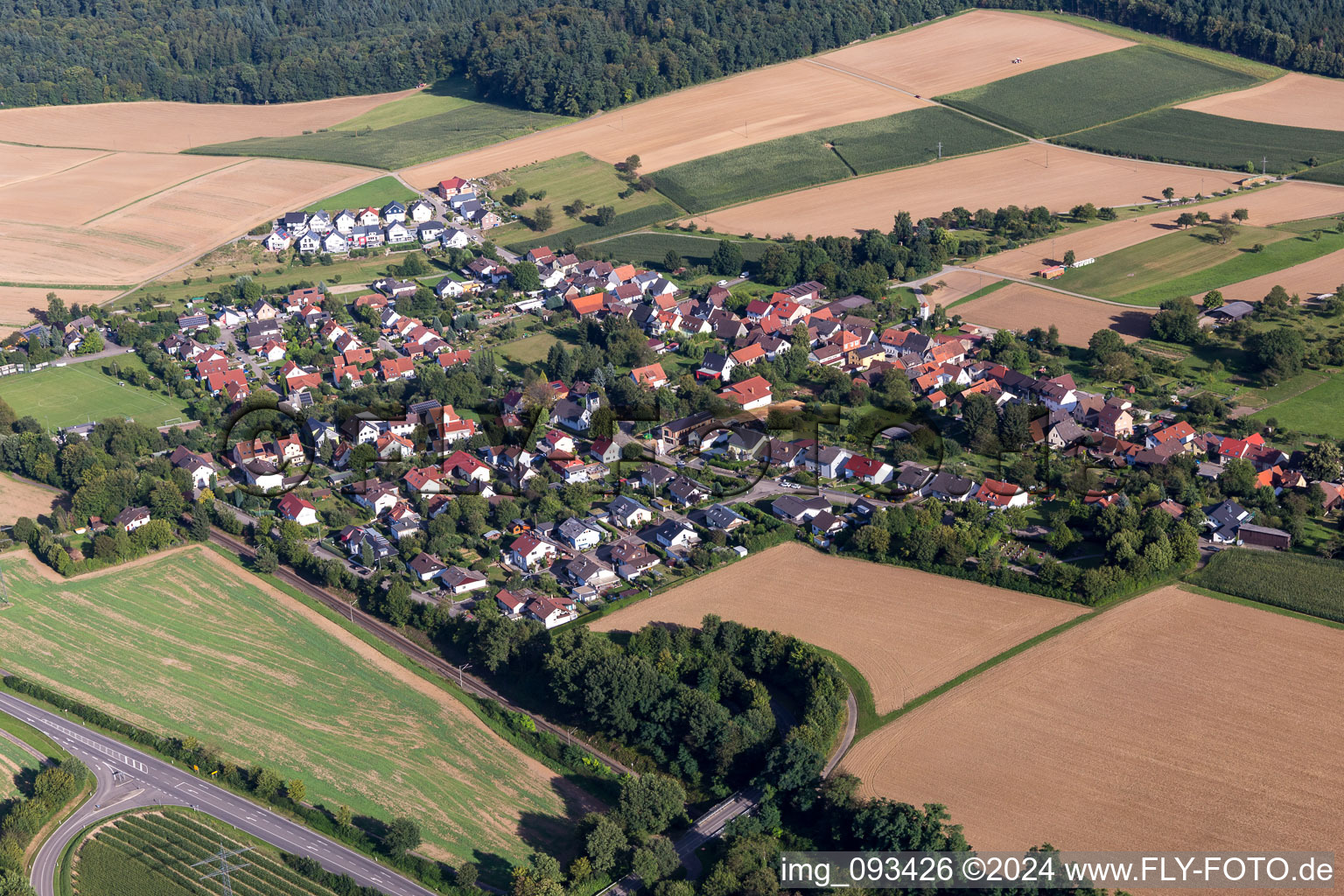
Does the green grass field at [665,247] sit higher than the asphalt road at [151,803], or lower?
higher

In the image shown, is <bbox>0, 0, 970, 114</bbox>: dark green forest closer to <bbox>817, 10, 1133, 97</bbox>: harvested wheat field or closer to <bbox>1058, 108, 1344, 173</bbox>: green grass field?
<bbox>817, 10, 1133, 97</bbox>: harvested wheat field

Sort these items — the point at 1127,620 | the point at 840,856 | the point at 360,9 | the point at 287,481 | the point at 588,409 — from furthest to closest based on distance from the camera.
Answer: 1. the point at 360,9
2. the point at 588,409
3. the point at 287,481
4. the point at 1127,620
5. the point at 840,856

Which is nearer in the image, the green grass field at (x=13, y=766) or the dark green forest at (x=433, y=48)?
the green grass field at (x=13, y=766)

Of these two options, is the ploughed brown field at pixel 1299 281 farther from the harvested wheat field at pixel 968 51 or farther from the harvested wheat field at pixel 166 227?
the harvested wheat field at pixel 166 227

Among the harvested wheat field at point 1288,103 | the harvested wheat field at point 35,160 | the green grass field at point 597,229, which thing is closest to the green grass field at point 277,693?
the green grass field at point 597,229

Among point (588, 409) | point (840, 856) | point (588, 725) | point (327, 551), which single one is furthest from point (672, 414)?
point (840, 856)

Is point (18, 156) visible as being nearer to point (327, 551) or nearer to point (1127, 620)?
point (327, 551)

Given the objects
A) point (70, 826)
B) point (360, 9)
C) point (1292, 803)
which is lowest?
point (70, 826)
